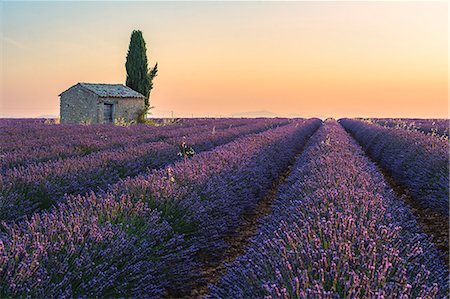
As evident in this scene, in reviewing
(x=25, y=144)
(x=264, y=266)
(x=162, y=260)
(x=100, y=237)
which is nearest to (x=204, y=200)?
(x=162, y=260)

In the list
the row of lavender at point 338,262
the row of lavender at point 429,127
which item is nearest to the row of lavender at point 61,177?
the row of lavender at point 338,262

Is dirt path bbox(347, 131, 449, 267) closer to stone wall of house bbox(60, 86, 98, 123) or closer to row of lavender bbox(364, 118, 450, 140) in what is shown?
row of lavender bbox(364, 118, 450, 140)

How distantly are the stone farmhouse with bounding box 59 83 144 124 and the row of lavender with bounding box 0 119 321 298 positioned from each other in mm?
19902

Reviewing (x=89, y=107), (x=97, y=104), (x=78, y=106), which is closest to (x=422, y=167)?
(x=97, y=104)

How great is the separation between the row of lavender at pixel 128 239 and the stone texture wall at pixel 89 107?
65.1 feet

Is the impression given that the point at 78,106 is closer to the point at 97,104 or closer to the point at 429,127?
the point at 97,104

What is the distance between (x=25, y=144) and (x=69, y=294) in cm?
741

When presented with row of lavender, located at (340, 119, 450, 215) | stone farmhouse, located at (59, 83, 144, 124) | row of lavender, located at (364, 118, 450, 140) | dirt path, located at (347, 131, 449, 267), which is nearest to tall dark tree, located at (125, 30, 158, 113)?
stone farmhouse, located at (59, 83, 144, 124)

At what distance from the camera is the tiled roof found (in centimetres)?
2480

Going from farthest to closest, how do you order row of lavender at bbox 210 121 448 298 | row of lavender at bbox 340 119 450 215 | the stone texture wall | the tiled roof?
the tiled roof
the stone texture wall
row of lavender at bbox 340 119 450 215
row of lavender at bbox 210 121 448 298

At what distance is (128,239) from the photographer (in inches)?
129

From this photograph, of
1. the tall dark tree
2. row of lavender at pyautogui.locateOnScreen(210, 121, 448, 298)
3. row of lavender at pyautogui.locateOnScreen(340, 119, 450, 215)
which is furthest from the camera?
the tall dark tree

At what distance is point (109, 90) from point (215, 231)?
75.3ft

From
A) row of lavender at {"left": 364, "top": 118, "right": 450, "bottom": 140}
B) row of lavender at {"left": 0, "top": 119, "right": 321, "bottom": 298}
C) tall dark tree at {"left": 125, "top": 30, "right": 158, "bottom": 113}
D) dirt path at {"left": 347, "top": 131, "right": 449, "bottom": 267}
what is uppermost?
tall dark tree at {"left": 125, "top": 30, "right": 158, "bottom": 113}
